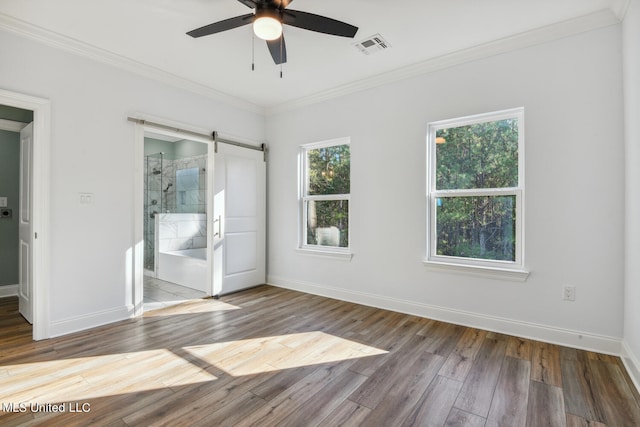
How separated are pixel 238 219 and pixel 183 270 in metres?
1.22

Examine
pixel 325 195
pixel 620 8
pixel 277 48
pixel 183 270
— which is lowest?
pixel 183 270

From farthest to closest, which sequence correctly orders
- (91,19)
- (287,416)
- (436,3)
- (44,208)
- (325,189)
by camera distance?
(325,189), (44,208), (91,19), (436,3), (287,416)

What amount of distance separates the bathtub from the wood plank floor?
1.23m

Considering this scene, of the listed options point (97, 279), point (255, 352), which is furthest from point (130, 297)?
point (255, 352)

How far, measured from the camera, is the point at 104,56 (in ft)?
10.2

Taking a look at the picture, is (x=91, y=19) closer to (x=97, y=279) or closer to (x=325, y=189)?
(x=97, y=279)

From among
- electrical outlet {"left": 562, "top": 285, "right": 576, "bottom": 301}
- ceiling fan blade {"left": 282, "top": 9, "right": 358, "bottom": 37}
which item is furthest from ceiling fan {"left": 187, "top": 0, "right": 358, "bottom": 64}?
electrical outlet {"left": 562, "top": 285, "right": 576, "bottom": 301}

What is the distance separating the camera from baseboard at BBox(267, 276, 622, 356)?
2.53 m

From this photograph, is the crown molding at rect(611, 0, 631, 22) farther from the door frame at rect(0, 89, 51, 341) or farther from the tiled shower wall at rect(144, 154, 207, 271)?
the tiled shower wall at rect(144, 154, 207, 271)

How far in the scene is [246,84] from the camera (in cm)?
391

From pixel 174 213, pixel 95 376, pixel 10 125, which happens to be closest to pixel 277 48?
pixel 95 376

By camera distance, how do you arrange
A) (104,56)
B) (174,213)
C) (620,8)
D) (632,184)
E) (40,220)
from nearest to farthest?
1. (632,184)
2. (620,8)
3. (40,220)
4. (104,56)
5. (174,213)

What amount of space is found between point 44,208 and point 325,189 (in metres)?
2.98

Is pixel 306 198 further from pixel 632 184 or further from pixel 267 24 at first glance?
pixel 632 184
